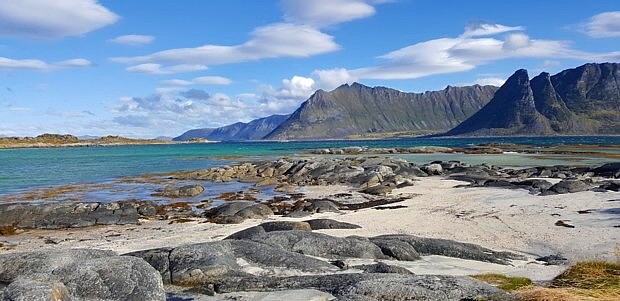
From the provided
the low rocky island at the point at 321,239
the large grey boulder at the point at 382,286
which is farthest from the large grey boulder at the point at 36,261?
the large grey boulder at the point at 382,286

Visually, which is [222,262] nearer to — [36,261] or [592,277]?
[36,261]

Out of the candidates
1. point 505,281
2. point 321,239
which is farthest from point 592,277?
point 321,239

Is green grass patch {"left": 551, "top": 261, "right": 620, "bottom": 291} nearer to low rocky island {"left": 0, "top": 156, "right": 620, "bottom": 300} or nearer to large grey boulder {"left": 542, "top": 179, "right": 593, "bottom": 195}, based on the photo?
low rocky island {"left": 0, "top": 156, "right": 620, "bottom": 300}

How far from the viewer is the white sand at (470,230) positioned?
18.8 m

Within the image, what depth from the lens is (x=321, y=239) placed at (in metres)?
18.4

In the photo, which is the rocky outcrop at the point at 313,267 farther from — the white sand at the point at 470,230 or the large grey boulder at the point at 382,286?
the white sand at the point at 470,230

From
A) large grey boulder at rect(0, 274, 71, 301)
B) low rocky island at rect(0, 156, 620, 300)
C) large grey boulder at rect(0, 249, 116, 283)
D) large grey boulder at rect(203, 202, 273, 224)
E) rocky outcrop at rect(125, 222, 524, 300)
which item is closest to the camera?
large grey boulder at rect(0, 274, 71, 301)

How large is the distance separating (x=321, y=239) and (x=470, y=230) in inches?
409

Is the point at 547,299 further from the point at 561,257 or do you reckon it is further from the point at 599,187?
the point at 599,187

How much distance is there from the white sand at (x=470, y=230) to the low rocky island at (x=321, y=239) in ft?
0.31

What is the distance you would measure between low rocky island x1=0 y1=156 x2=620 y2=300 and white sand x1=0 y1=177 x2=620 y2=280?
93mm

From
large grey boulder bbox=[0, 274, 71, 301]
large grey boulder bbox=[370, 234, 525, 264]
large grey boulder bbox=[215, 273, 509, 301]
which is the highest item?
large grey boulder bbox=[0, 274, 71, 301]

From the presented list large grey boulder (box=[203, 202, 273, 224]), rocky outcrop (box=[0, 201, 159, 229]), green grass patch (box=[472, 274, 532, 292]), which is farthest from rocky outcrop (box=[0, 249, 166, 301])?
rocky outcrop (box=[0, 201, 159, 229])

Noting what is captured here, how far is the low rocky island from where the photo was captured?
11945 millimetres
